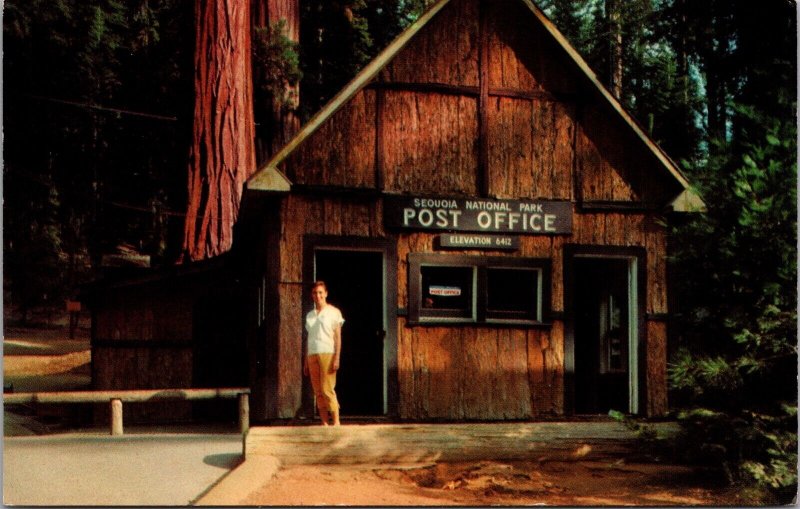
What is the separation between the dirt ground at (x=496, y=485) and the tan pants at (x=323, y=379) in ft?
4.06

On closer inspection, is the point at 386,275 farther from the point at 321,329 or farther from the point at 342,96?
the point at 342,96

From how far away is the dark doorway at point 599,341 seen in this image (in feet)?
51.9

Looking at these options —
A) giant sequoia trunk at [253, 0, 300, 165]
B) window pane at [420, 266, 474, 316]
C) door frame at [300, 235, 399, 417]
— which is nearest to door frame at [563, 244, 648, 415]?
window pane at [420, 266, 474, 316]

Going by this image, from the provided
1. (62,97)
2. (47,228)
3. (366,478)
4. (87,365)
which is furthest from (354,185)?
(87,365)

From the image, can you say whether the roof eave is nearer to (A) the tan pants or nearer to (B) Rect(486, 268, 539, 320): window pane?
(A) the tan pants

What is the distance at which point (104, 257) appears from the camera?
1647cm

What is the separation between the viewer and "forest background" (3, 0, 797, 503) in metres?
9.15

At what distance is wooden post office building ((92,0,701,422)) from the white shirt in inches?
26.9

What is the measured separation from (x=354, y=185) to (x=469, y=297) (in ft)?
6.24

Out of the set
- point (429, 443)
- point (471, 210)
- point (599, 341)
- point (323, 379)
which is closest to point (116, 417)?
point (323, 379)

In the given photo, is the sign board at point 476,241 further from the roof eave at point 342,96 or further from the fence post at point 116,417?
the fence post at point 116,417

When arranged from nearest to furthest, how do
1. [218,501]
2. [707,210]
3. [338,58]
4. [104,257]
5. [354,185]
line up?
[218,501]
[707,210]
[354,185]
[104,257]
[338,58]

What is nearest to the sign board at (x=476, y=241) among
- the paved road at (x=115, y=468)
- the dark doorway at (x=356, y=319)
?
the paved road at (x=115, y=468)

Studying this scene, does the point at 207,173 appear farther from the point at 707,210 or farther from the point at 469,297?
the point at 707,210
